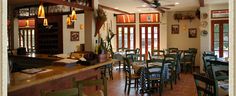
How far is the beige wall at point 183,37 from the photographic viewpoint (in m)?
10.1

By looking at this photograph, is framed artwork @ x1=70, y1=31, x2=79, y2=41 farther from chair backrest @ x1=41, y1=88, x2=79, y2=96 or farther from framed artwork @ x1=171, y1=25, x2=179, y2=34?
chair backrest @ x1=41, y1=88, x2=79, y2=96

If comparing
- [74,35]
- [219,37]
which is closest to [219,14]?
[219,37]

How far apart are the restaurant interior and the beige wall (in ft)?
0.14

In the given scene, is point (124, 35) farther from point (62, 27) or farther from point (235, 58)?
point (235, 58)

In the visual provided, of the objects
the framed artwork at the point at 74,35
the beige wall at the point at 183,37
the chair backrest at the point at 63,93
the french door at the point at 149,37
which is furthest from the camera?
the french door at the point at 149,37

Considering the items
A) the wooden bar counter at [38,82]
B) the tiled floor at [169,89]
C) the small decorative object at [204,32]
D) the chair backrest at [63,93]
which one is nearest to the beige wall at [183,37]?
the small decorative object at [204,32]

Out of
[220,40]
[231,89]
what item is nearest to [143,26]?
[220,40]

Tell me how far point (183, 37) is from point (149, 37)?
1.55 metres

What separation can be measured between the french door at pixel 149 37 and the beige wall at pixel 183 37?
552mm

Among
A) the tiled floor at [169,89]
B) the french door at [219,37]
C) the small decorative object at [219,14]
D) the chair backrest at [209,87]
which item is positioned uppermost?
the small decorative object at [219,14]

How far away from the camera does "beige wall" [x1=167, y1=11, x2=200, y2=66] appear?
10.1 meters

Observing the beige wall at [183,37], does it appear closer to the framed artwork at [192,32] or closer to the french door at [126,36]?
the framed artwork at [192,32]

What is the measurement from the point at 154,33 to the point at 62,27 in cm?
475

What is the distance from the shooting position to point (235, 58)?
0.78 metres
